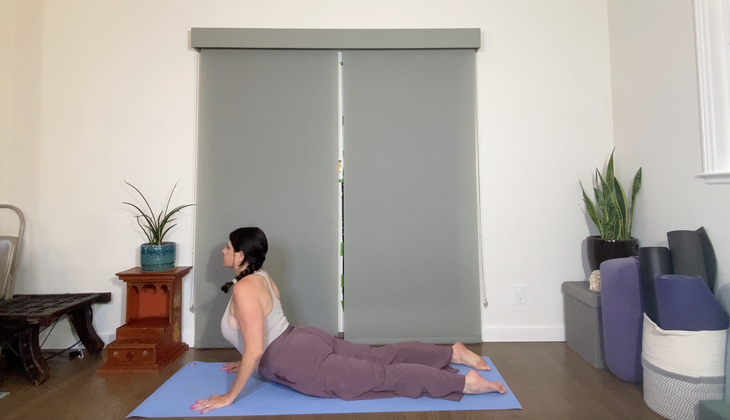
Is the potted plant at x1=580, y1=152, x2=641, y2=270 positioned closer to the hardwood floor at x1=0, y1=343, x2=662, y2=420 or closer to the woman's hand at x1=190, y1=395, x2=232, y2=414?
the hardwood floor at x1=0, y1=343, x2=662, y2=420

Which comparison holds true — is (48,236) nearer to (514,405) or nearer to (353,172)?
(353,172)

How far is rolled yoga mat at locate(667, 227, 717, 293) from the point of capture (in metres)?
1.80

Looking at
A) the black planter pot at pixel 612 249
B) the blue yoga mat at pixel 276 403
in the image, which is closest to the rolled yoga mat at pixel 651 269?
the black planter pot at pixel 612 249

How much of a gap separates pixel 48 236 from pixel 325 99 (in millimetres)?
2078

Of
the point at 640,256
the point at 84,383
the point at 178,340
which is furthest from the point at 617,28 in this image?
the point at 84,383

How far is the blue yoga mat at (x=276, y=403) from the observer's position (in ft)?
5.69

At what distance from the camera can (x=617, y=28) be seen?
102 inches

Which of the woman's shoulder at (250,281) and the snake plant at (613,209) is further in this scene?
the snake plant at (613,209)

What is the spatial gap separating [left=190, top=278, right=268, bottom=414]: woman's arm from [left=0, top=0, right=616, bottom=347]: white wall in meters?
1.00

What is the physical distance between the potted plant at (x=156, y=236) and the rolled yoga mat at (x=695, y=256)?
9.11 feet

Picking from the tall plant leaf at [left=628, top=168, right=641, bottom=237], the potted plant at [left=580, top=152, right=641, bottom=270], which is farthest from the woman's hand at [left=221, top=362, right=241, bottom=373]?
the tall plant leaf at [left=628, top=168, right=641, bottom=237]

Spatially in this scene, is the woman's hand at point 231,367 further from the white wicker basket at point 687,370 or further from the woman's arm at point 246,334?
the white wicker basket at point 687,370

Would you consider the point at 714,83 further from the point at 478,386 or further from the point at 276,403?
the point at 276,403

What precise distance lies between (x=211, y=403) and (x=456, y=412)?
1097 mm
